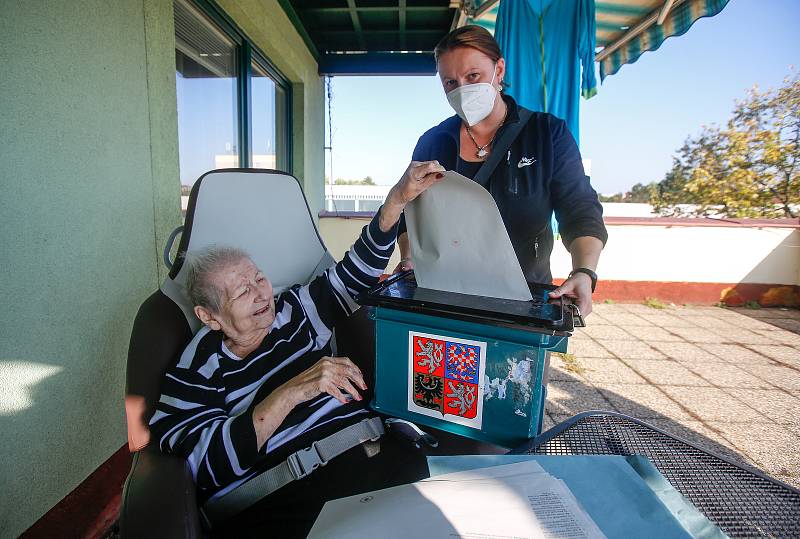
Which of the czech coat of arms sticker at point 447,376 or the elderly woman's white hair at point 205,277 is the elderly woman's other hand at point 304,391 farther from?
the elderly woman's white hair at point 205,277

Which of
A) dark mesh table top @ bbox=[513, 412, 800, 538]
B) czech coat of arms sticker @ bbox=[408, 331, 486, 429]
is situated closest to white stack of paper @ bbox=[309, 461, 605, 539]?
dark mesh table top @ bbox=[513, 412, 800, 538]

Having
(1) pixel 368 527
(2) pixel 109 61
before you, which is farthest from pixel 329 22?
(1) pixel 368 527

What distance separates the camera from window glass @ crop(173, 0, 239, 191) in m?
2.78

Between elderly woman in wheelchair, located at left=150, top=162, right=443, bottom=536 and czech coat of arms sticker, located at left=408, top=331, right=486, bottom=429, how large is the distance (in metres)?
0.19

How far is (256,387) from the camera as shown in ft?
4.33

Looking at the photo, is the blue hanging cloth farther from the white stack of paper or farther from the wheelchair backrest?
the white stack of paper

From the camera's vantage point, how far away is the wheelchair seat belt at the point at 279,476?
3.62ft

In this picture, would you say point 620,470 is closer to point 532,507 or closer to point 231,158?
point 532,507

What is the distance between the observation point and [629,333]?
4238mm

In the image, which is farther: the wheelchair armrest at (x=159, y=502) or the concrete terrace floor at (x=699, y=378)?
the concrete terrace floor at (x=699, y=378)

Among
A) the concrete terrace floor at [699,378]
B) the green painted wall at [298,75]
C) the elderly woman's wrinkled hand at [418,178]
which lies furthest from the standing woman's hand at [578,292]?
the green painted wall at [298,75]

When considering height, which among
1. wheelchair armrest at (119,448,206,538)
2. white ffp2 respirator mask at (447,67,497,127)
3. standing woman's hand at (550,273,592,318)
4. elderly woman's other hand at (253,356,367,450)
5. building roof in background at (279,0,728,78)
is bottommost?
wheelchair armrest at (119,448,206,538)

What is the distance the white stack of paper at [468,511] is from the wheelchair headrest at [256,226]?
2.88ft

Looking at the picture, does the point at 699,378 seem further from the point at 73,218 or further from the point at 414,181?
the point at 73,218
